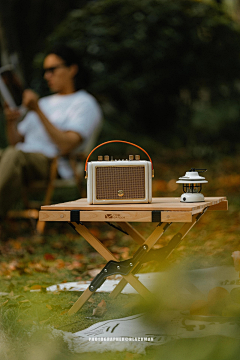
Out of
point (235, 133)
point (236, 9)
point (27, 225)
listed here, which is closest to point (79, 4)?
point (236, 9)

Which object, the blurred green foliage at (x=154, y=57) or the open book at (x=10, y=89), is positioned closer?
the open book at (x=10, y=89)

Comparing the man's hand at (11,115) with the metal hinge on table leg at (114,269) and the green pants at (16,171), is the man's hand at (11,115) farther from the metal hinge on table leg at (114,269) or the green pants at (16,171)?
the metal hinge on table leg at (114,269)

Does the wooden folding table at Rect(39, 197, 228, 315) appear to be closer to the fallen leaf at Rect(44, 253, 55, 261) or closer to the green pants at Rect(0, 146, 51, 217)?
the fallen leaf at Rect(44, 253, 55, 261)

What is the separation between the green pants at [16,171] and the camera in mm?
3885

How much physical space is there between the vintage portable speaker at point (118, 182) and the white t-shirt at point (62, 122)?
190cm

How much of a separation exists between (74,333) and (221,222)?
276 centimetres

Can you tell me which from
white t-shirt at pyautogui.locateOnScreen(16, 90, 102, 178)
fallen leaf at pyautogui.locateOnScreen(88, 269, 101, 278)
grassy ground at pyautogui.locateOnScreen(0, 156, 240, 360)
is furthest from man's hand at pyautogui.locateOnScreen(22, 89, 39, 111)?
fallen leaf at pyautogui.locateOnScreen(88, 269, 101, 278)

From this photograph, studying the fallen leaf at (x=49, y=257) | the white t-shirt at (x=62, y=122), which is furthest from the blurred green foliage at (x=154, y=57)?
the fallen leaf at (x=49, y=257)

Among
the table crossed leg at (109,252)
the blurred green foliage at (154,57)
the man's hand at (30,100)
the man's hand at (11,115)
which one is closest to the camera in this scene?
the table crossed leg at (109,252)

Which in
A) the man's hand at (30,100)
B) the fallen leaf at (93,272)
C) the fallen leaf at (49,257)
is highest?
the man's hand at (30,100)

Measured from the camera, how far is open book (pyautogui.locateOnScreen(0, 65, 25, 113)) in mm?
4512

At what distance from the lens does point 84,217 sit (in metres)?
2.06

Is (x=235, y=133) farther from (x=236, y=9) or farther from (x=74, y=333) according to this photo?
(x=74, y=333)

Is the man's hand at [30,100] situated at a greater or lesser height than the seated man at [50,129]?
greater
